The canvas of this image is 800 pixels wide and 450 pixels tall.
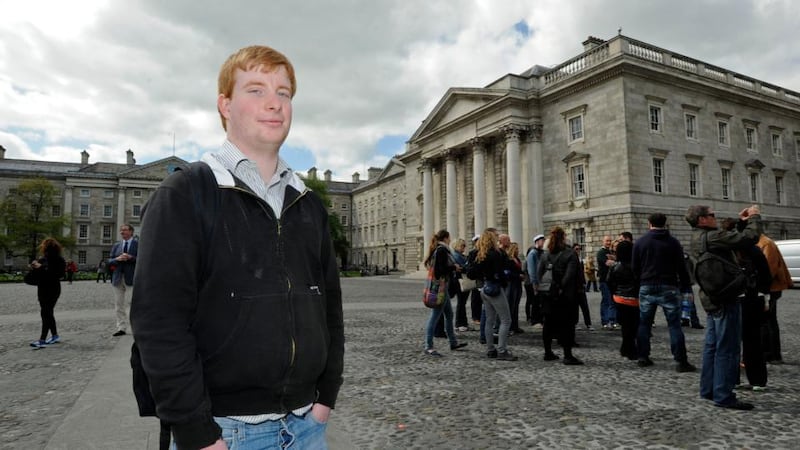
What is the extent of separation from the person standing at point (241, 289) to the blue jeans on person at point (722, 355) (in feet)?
16.1

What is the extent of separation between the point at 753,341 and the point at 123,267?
10258 mm

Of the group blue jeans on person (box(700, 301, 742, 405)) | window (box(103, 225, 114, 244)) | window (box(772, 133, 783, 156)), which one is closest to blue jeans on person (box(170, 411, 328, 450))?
blue jeans on person (box(700, 301, 742, 405))

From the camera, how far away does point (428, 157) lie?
43.8 m

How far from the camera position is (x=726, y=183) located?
31906 mm

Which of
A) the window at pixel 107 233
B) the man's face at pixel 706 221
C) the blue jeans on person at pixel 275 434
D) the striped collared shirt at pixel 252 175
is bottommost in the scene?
the blue jeans on person at pixel 275 434

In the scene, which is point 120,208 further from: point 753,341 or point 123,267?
point 753,341

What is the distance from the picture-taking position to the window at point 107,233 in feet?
245

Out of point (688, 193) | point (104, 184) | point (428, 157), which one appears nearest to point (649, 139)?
point (688, 193)

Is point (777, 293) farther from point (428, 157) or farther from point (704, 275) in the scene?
point (428, 157)

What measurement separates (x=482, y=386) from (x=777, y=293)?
444cm

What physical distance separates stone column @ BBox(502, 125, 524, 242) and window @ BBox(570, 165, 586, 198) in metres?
3.74

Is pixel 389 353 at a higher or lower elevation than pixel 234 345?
lower

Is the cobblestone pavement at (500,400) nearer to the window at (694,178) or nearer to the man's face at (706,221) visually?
the man's face at (706,221)

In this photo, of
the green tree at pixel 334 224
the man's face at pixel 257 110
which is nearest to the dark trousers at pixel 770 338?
the man's face at pixel 257 110
